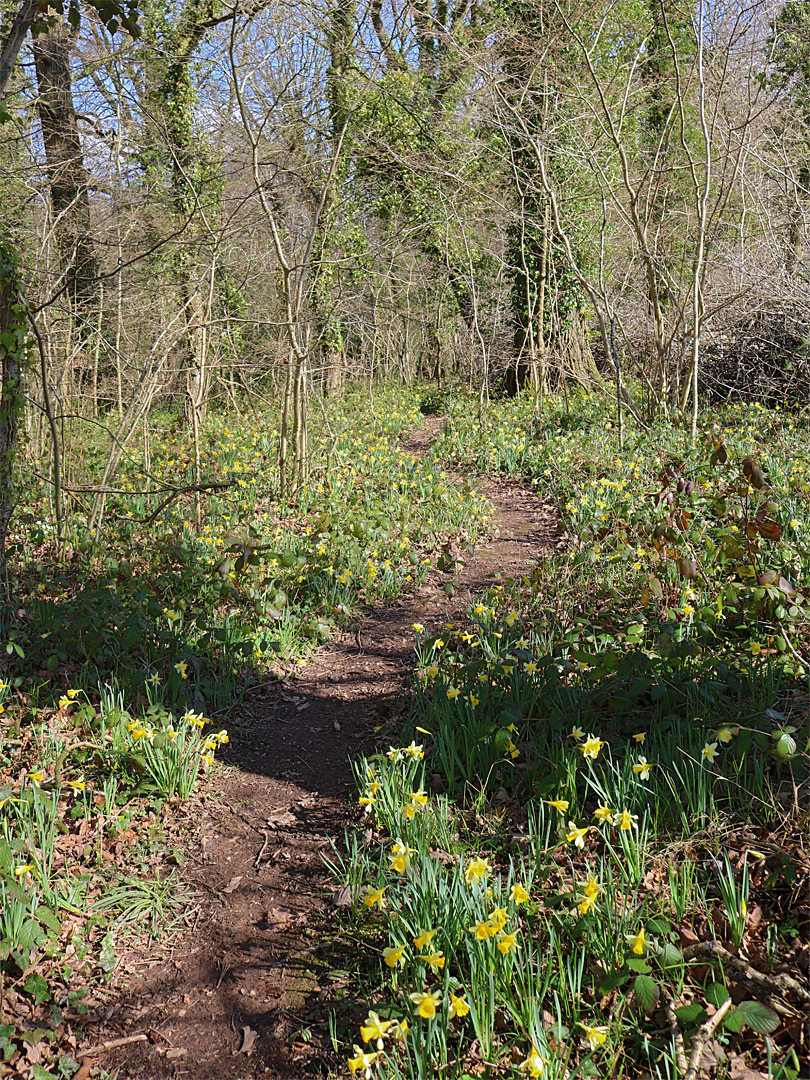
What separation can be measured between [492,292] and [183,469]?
1035cm

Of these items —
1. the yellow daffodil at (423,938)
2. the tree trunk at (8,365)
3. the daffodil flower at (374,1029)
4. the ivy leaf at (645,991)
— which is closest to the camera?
the daffodil flower at (374,1029)

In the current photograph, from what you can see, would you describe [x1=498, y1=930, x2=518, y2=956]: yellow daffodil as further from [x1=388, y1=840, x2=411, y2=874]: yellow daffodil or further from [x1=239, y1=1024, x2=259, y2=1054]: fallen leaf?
[x1=239, y1=1024, x2=259, y2=1054]: fallen leaf

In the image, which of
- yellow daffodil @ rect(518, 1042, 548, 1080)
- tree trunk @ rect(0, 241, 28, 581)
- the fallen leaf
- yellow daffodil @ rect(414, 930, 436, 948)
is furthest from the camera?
tree trunk @ rect(0, 241, 28, 581)

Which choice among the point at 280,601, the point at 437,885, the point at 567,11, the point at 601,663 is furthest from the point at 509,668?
the point at 567,11

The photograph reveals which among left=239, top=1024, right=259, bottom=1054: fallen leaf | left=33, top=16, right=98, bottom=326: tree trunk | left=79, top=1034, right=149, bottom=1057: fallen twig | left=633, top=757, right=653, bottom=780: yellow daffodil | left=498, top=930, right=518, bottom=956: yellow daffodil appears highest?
left=33, top=16, right=98, bottom=326: tree trunk

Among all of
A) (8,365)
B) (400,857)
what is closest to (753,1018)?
(400,857)

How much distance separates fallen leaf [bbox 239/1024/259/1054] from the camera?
6.88ft

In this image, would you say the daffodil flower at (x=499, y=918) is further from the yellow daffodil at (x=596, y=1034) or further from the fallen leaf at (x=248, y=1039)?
the fallen leaf at (x=248, y=1039)

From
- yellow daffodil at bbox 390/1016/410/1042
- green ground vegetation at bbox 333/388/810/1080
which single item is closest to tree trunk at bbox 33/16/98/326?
green ground vegetation at bbox 333/388/810/1080

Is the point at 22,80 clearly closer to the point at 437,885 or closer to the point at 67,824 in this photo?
the point at 67,824

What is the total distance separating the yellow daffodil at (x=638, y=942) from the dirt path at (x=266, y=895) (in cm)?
79

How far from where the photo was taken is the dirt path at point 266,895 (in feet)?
6.97

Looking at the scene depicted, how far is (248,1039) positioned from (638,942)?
3.41 feet

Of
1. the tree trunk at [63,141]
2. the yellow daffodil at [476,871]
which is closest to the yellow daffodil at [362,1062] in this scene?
the yellow daffodil at [476,871]
